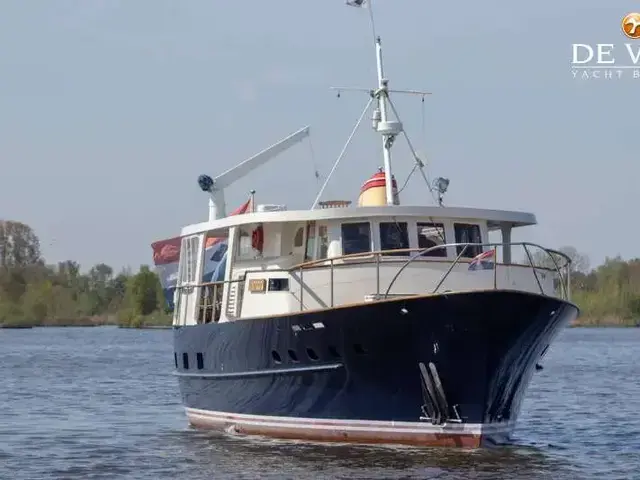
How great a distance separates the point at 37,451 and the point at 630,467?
1039 cm

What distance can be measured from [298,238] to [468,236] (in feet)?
9.73

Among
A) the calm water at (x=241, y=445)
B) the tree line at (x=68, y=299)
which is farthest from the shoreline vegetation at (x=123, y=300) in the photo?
the calm water at (x=241, y=445)

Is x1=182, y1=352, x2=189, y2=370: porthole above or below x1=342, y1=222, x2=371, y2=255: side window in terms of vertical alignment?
below

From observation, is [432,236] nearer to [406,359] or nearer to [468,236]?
[468,236]

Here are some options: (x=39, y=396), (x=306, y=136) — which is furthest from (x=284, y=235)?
(x=39, y=396)

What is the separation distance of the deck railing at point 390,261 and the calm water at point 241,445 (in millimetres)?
2454

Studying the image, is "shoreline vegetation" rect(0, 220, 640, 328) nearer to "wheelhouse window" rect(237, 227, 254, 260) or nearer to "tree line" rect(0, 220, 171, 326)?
"tree line" rect(0, 220, 171, 326)

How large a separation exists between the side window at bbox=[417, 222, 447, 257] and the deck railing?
0.13 metres

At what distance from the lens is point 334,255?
22.9m

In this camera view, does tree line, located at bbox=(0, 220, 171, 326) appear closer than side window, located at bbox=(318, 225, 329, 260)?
No

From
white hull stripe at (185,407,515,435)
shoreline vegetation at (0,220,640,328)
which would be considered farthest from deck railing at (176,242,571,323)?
shoreline vegetation at (0,220,640,328)

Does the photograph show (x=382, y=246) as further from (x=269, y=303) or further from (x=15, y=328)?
(x=15, y=328)

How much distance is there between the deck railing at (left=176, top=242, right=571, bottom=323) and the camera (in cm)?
2109

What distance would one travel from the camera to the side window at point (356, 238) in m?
23.0
